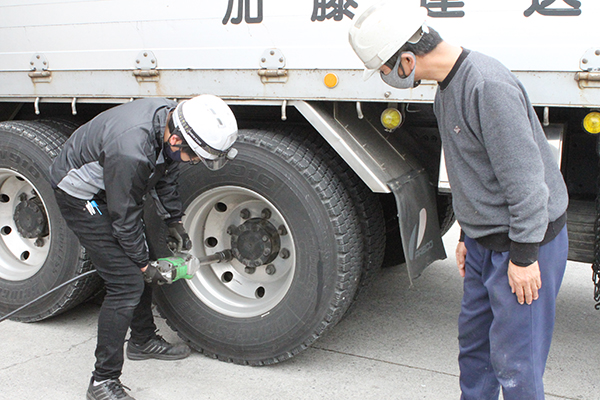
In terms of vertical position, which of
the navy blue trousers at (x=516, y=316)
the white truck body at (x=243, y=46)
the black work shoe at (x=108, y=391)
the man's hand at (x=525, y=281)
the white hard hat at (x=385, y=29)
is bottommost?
the black work shoe at (x=108, y=391)

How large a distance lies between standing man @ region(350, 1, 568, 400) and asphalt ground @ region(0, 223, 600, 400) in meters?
0.99

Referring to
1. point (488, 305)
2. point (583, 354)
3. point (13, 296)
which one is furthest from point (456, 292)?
point (13, 296)

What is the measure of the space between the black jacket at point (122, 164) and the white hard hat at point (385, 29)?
1.06m

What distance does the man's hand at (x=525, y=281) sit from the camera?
201cm

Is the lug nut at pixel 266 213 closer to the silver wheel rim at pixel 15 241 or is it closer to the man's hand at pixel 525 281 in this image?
the silver wheel rim at pixel 15 241

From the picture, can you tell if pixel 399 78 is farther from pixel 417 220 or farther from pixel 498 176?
pixel 417 220

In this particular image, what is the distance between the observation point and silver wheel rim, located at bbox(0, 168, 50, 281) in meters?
3.91

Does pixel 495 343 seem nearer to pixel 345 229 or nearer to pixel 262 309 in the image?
pixel 345 229

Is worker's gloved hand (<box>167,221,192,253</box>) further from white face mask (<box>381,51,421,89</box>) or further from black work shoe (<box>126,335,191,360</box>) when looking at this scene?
white face mask (<box>381,51,421,89</box>)

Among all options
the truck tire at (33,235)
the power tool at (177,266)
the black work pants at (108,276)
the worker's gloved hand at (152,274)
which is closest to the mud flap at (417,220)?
the power tool at (177,266)

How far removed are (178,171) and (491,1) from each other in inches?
67.5

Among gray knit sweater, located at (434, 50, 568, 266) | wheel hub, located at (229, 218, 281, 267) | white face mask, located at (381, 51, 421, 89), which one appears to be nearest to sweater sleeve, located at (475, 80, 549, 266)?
gray knit sweater, located at (434, 50, 568, 266)

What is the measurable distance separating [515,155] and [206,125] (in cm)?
133

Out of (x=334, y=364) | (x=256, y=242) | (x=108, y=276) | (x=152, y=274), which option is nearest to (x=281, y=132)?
(x=256, y=242)
